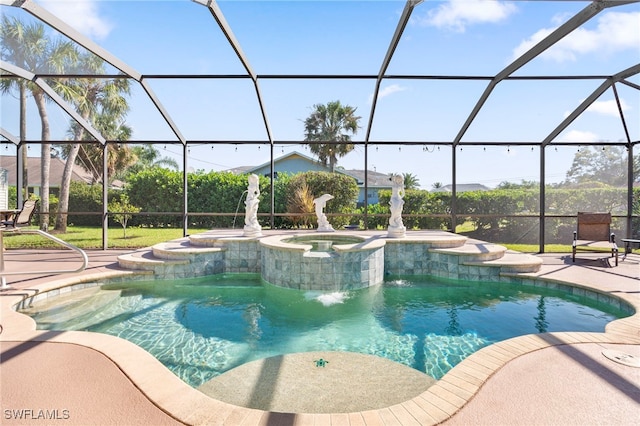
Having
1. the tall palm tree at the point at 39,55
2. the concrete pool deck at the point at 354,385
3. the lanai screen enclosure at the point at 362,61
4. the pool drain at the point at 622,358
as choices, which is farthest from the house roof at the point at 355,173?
the concrete pool deck at the point at 354,385

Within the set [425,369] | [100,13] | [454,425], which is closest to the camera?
[454,425]

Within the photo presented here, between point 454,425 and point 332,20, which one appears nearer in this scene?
point 454,425

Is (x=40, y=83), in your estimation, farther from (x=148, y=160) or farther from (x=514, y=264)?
(x=148, y=160)

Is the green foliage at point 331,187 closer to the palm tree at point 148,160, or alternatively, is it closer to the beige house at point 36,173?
the beige house at point 36,173

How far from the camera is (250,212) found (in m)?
9.03

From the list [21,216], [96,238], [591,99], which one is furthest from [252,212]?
[591,99]

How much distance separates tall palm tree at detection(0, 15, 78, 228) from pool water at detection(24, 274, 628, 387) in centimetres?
1271

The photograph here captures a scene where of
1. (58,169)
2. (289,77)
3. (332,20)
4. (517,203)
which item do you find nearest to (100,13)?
(289,77)

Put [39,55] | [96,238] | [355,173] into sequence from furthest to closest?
1. [355,173]
2. [39,55]
3. [96,238]

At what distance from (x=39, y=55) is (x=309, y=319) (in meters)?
20.4

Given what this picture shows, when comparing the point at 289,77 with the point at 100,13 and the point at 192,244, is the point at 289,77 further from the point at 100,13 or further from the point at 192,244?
the point at 192,244

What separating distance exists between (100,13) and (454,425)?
812 centimetres

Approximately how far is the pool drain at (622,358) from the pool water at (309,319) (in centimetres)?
126

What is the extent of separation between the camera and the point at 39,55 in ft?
54.9
